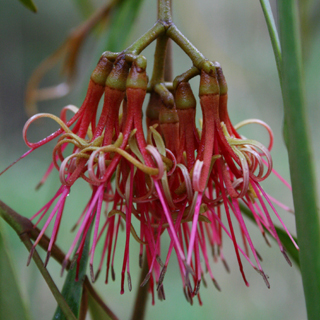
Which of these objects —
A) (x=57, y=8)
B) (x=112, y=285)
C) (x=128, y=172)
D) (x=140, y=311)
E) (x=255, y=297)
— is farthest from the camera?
(x=57, y=8)

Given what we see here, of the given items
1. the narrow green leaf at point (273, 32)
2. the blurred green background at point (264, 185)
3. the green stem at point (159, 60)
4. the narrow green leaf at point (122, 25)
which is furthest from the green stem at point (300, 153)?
the blurred green background at point (264, 185)

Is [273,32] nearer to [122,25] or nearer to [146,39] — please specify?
[146,39]

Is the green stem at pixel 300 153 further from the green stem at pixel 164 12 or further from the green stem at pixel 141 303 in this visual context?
the green stem at pixel 141 303

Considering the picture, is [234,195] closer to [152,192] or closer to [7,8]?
[152,192]

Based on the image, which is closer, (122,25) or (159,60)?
(159,60)

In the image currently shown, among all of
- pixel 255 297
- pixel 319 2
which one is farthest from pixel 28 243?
pixel 255 297

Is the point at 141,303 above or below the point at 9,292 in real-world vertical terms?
below

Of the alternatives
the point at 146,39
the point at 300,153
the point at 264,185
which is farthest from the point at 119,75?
the point at 264,185
